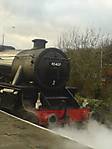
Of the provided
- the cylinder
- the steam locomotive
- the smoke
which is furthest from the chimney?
the smoke

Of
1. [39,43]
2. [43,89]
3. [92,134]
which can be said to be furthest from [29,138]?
[39,43]

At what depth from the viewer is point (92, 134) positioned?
10.1m

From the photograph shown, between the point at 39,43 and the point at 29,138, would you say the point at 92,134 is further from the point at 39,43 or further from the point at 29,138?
the point at 39,43

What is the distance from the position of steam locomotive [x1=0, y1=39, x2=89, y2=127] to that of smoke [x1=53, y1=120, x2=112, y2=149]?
1.03 feet

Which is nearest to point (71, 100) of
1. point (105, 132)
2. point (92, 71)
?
point (105, 132)

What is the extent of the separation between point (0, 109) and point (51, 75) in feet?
10.4

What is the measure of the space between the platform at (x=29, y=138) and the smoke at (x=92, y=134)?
1.08 meters

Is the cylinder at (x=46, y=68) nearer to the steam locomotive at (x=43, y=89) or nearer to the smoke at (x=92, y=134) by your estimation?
the steam locomotive at (x=43, y=89)

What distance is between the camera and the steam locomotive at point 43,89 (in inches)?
416

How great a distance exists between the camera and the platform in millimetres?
7312

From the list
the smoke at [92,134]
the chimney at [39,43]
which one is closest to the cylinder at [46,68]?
the chimney at [39,43]

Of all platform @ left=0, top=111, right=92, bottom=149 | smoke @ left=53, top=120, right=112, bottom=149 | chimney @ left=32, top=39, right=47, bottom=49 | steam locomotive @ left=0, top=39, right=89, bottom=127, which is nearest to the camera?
platform @ left=0, top=111, right=92, bottom=149

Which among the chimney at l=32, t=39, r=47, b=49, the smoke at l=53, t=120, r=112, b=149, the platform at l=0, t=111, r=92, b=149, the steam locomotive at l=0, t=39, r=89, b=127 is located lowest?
the smoke at l=53, t=120, r=112, b=149

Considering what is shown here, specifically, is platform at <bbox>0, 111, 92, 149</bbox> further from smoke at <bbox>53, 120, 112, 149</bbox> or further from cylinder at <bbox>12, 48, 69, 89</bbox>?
cylinder at <bbox>12, 48, 69, 89</bbox>
